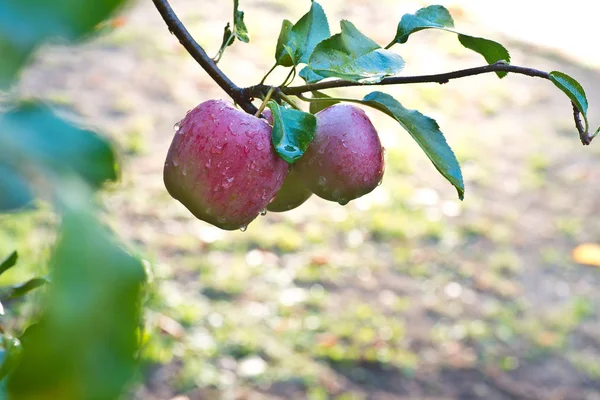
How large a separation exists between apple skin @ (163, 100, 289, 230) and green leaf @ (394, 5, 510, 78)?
0.26 m

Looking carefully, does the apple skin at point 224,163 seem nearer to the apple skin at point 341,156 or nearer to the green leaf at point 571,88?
the apple skin at point 341,156

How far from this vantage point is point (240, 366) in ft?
10.8


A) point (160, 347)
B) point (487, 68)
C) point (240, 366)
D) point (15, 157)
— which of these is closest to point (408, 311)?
point (240, 366)

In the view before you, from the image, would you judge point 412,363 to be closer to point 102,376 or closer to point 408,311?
point 408,311

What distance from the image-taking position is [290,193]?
3.35ft

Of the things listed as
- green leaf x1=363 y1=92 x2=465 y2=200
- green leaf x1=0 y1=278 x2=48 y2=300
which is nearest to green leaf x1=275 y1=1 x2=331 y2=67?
green leaf x1=363 y1=92 x2=465 y2=200

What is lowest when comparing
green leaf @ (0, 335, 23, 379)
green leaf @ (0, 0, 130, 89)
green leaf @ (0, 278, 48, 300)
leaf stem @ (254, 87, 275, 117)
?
green leaf @ (0, 278, 48, 300)

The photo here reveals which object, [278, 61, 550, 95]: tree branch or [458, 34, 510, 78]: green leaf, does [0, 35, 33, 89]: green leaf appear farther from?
[458, 34, 510, 78]: green leaf

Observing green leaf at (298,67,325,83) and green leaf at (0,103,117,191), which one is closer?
green leaf at (0,103,117,191)

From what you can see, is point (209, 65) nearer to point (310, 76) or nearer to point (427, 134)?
point (310, 76)

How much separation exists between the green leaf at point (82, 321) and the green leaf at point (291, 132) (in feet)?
1.84

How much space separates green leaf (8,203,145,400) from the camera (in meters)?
0.28

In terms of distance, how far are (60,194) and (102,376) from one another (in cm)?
7

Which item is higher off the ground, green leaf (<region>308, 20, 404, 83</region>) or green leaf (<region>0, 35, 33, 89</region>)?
green leaf (<region>0, 35, 33, 89</region>)
